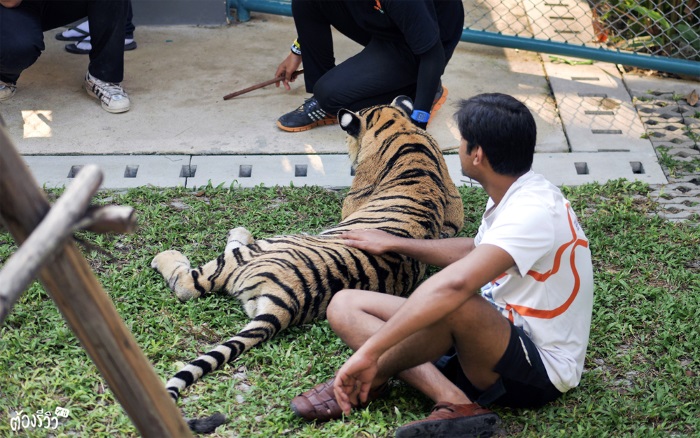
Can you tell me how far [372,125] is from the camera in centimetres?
438

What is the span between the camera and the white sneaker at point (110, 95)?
5535mm

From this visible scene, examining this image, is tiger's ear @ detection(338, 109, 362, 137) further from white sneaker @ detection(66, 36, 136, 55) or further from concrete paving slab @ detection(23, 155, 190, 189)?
white sneaker @ detection(66, 36, 136, 55)

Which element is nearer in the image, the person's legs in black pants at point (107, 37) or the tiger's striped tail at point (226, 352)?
the tiger's striped tail at point (226, 352)

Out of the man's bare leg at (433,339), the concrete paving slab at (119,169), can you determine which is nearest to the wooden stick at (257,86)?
the concrete paving slab at (119,169)

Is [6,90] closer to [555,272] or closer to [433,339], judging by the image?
[433,339]

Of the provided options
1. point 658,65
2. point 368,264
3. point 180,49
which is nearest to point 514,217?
point 368,264

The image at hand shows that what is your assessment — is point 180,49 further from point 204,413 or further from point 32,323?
point 204,413

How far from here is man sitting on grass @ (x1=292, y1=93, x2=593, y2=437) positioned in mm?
2633

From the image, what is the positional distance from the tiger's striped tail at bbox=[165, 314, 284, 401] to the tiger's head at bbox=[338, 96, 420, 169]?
4.22ft

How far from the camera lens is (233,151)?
16.9ft

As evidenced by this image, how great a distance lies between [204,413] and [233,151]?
2414 mm

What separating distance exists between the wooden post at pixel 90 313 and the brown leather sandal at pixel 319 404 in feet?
2.83

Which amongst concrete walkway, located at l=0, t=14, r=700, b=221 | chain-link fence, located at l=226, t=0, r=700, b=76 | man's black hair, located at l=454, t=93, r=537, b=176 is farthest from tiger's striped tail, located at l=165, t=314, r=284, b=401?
chain-link fence, located at l=226, t=0, r=700, b=76

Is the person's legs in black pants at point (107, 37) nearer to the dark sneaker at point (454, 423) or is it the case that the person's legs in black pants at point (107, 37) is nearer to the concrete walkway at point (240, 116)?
the concrete walkway at point (240, 116)
